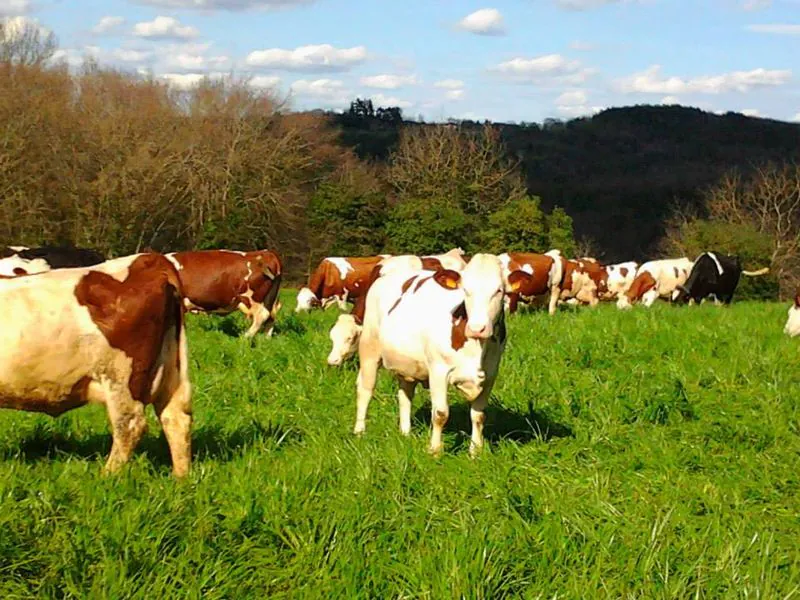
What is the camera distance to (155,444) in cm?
697

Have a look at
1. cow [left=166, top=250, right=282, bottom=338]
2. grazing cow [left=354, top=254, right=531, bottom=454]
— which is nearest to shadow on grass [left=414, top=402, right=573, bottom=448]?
grazing cow [left=354, top=254, right=531, bottom=454]

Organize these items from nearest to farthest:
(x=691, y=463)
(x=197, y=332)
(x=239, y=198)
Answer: (x=691, y=463)
(x=197, y=332)
(x=239, y=198)

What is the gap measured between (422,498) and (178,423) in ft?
5.99

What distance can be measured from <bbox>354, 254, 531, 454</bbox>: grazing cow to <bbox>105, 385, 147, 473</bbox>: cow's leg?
7.75 ft

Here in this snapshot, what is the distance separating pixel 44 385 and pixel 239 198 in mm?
47156

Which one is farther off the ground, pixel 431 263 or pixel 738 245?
pixel 431 263

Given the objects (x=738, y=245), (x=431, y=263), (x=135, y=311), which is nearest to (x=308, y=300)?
(x=431, y=263)

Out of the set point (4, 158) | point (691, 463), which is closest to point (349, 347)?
point (691, 463)

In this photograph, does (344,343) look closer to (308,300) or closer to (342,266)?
(342,266)

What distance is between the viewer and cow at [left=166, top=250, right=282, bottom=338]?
15.6 meters

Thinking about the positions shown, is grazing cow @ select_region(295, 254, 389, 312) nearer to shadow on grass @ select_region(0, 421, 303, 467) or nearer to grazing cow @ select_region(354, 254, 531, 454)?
grazing cow @ select_region(354, 254, 531, 454)

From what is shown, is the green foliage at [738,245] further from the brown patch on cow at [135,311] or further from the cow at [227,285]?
the brown patch on cow at [135,311]

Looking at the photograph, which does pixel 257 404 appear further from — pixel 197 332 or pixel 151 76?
pixel 151 76

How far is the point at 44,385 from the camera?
5.80 metres
